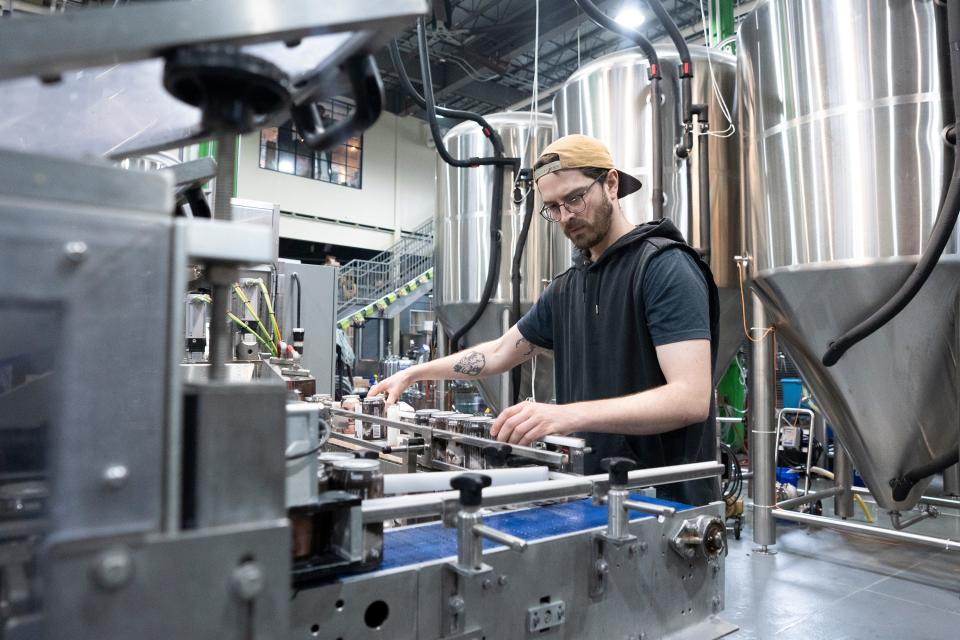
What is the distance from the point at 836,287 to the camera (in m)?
1.96

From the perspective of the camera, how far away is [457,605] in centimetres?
57

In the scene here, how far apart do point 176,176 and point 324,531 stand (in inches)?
16.6

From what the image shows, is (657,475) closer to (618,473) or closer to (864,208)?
(618,473)

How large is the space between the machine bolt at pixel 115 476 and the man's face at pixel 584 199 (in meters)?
1.15

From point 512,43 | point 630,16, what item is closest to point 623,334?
point 630,16

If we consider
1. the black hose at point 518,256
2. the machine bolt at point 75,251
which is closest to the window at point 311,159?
the black hose at point 518,256

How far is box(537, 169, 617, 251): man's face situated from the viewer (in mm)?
1349

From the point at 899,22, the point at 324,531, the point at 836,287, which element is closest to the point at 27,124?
the point at 324,531

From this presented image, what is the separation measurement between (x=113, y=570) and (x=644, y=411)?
0.86 meters

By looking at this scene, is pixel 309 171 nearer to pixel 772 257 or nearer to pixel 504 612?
pixel 772 257

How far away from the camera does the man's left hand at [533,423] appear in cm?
96

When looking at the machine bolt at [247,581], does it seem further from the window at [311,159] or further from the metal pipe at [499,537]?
the window at [311,159]

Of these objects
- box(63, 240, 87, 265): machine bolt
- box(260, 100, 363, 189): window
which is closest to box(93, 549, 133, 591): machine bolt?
box(63, 240, 87, 265): machine bolt

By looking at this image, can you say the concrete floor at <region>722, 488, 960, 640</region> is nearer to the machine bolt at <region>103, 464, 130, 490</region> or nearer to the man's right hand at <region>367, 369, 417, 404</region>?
the man's right hand at <region>367, 369, 417, 404</region>
